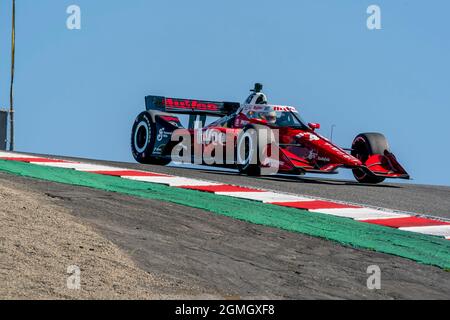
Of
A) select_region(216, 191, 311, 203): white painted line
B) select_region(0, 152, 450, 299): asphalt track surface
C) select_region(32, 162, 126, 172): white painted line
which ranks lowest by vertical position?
select_region(0, 152, 450, 299): asphalt track surface

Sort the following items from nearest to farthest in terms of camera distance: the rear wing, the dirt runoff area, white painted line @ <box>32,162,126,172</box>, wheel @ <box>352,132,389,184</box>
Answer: the dirt runoff area → white painted line @ <box>32,162,126,172</box> → wheel @ <box>352,132,389,184</box> → the rear wing

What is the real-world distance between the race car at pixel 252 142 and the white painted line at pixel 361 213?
3184mm

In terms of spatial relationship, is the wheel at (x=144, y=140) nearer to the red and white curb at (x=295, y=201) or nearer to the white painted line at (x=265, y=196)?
the red and white curb at (x=295, y=201)

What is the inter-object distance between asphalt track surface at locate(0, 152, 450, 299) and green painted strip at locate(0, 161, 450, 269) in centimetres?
31

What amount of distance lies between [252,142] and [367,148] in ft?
8.84

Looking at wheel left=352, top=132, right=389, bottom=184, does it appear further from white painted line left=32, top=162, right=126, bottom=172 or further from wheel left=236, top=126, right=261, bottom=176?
white painted line left=32, top=162, right=126, bottom=172

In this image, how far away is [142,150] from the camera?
18172 mm

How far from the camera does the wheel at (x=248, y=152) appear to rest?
15.5 m

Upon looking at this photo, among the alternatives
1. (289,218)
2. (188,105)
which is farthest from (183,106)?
(289,218)

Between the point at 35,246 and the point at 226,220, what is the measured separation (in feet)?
9.32

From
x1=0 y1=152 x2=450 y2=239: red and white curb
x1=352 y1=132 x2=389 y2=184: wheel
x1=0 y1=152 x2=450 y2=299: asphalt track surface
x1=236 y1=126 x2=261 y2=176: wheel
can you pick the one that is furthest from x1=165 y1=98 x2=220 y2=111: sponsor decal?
x1=0 y1=152 x2=450 y2=299: asphalt track surface

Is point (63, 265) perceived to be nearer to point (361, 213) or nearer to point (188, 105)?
point (361, 213)

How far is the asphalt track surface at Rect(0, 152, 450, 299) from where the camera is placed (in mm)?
7523
